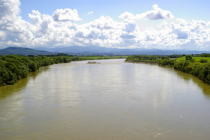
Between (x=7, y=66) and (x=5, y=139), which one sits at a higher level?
(x=7, y=66)

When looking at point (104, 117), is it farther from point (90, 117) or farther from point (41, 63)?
point (41, 63)

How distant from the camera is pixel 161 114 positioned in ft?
40.7

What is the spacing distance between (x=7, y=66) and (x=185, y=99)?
62.9 ft

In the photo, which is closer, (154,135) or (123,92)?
(154,135)

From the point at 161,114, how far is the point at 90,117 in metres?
Answer: 4.18

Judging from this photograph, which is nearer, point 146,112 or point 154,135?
point 154,135

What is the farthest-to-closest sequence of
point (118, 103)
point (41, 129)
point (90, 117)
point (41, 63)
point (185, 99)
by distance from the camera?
point (41, 63)
point (185, 99)
point (118, 103)
point (90, 117)
point (41, 129)

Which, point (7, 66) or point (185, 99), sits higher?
point (7, 66)

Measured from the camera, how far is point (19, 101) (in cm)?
1523

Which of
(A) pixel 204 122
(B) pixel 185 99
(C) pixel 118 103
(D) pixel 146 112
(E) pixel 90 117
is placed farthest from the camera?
(B) pixel 185 99

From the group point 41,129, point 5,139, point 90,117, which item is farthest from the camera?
point 90,117

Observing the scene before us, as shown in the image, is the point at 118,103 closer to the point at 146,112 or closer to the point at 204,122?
the point at 146,112

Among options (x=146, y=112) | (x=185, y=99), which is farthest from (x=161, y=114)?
(x=185, y=99)

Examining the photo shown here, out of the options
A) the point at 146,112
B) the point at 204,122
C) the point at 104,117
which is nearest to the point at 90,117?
the point at 104,117
